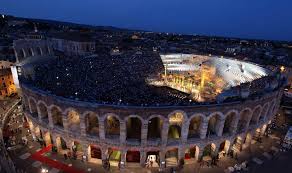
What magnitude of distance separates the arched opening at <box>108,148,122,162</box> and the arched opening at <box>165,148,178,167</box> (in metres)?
8.12

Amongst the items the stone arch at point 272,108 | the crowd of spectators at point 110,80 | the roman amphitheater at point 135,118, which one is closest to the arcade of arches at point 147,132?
the roman amphitheater at point 135,118

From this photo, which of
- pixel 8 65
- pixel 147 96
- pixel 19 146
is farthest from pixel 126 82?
pixel 8 65

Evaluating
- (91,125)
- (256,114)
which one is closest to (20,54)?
(91,125)

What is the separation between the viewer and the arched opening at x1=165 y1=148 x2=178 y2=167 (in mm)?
41125

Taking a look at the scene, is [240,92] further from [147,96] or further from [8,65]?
[8,65]

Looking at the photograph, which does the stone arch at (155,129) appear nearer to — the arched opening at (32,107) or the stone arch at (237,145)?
the stone arch at (237,145)

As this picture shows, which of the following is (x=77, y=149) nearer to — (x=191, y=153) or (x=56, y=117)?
(x=56, y=117)

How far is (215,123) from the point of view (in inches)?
1641

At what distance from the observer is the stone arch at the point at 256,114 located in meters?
43.1

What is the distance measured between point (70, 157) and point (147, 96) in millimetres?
16925

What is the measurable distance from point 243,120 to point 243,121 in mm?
210

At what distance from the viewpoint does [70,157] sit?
4203cm

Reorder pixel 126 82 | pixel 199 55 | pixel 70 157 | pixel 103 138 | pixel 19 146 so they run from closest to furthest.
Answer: pixel 103 138 → pixel 70 157 → pixel 19 146 → pixel 126 82 → pixel 199 55

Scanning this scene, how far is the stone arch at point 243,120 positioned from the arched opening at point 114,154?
21195mm
